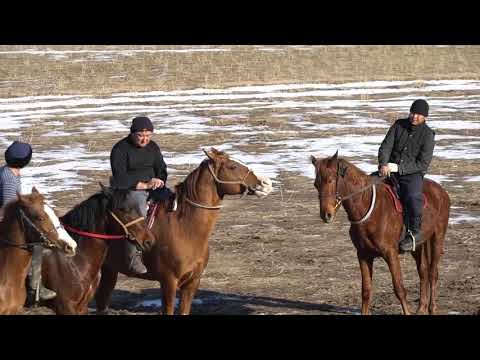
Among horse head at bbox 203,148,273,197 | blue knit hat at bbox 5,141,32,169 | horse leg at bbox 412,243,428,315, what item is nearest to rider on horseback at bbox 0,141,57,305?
blue knit hat at bbox 5,141,32,169

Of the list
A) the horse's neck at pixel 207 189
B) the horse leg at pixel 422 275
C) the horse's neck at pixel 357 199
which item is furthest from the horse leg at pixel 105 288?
the horse leg at pixel 422 275

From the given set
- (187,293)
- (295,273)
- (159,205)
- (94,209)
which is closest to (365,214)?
(187,293)

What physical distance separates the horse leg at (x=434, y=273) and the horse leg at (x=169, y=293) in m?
3.41

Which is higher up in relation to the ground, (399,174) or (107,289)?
(399,174)

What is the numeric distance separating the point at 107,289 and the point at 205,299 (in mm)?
1883

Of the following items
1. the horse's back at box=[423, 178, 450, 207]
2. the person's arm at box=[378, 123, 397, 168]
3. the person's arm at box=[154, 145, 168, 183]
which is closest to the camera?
the person's arm at box=[154, 145, 168, 183]

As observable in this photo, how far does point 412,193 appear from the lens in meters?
11.0

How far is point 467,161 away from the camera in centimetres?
2244

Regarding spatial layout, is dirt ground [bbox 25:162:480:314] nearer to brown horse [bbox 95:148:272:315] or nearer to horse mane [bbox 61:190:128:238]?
brown horse [bbox 95:148:272:315]

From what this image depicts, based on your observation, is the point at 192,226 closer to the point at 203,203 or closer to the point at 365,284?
the point at 203,203

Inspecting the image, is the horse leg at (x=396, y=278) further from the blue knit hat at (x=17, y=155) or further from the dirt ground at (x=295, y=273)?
the blue knit hat at (x=17, y=155)

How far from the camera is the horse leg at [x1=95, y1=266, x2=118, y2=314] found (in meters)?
10.6

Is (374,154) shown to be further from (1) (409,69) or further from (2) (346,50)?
(2) (346,50)

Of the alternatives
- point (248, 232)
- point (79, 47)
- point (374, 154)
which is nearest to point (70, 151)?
point (374, 154)
